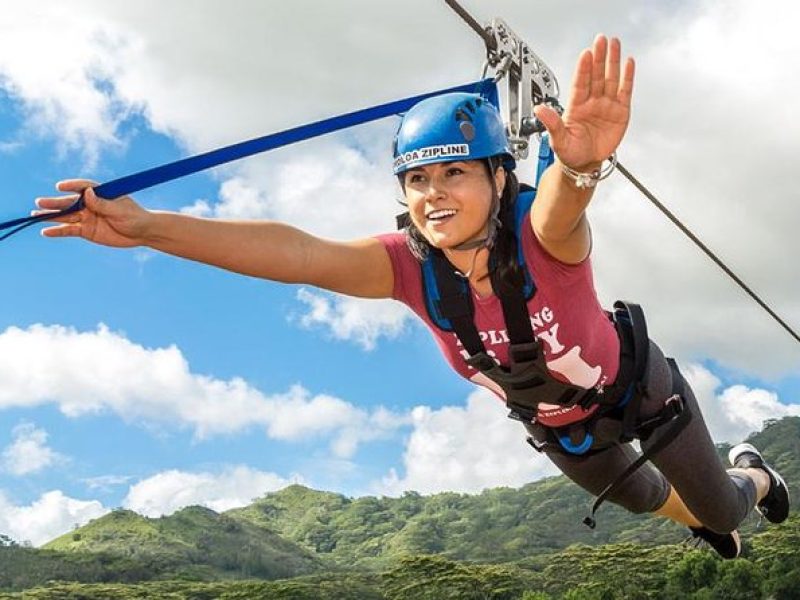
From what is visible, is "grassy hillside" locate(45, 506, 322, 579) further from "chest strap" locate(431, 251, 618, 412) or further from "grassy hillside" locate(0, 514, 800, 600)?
"chest strap" locate(431, 251, 618, 412)

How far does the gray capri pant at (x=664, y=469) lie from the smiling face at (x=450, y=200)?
1660 mm

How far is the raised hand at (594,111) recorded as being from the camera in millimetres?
3484

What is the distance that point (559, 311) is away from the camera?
15.5 feet

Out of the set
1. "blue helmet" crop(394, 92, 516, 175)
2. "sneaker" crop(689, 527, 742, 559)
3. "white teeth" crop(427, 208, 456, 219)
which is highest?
"blue helmet" crop(394, 92, 516, 175)

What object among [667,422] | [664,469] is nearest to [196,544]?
[664,469]

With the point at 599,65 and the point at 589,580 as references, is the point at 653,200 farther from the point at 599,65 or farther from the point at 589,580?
the point at 589,580

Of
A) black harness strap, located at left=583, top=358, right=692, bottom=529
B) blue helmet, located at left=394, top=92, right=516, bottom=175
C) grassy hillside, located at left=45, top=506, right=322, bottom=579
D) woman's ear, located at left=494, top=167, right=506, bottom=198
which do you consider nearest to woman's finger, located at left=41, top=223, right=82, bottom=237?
blue helmet, located at left=394, top=92, right=516, bottom=175

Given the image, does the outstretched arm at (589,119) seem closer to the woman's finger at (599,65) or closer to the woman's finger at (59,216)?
the woman's finger at (599,65)

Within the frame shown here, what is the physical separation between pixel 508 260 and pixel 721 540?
3.76 m

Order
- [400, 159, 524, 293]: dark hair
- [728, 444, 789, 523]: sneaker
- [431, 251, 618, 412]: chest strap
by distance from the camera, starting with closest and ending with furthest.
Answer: [400, 159, 524, 293]: dark hair → [431, 251, 618, 412]: chest strap → [728, 444, 789, 523]: sneaker

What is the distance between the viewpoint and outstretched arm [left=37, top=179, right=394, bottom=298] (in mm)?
4090

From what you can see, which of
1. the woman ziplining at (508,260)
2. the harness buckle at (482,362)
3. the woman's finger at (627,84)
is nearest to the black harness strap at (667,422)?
the woman ziplining at (508,260)

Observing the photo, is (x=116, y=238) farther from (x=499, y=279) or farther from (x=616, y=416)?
(x=616, y=416)

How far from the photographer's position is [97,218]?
13.5ft
